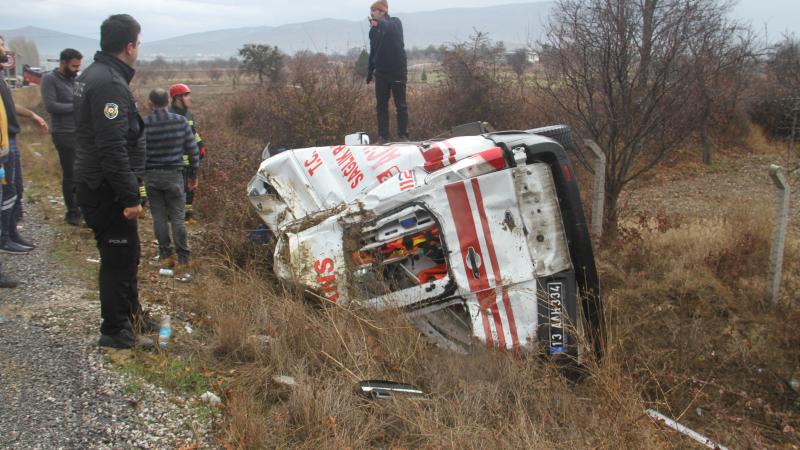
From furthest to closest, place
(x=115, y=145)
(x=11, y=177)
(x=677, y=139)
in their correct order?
(x=677, y=139) < (x=11, y=177) < (x=115, y=145)

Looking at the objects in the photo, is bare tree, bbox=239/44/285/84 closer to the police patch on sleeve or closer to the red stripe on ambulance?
the police patch on sleeve

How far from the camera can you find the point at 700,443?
4.11 m

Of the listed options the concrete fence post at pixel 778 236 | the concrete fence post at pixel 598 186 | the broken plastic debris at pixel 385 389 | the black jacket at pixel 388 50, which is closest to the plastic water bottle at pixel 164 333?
the broken plastic debris at pixel 385 389

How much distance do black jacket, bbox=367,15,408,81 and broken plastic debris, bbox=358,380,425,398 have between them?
5.37 meters

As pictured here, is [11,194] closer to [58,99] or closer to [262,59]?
[58,99]

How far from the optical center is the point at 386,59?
8.33 metres

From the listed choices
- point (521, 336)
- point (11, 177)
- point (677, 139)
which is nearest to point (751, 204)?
point (677, 139)

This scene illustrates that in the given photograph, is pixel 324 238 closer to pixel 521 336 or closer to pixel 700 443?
pixel 521 336

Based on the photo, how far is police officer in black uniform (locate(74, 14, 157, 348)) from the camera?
3.72 meters

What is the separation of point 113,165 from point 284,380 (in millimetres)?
1687

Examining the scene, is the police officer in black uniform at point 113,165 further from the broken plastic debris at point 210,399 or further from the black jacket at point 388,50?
the black jacket at point 388,50

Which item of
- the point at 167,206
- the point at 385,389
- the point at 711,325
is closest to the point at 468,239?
the point at 385,389

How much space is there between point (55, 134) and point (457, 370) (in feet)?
18.6

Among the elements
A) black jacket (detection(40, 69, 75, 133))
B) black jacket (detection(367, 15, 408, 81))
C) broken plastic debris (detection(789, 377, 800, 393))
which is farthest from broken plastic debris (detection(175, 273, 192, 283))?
broken plastic debris (detection(789, 377, 800, 393))
